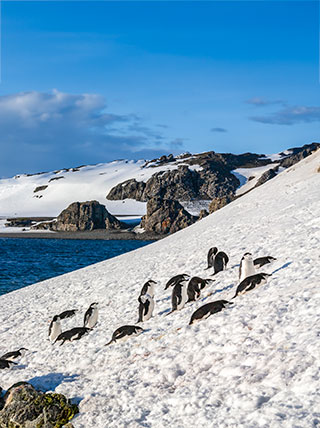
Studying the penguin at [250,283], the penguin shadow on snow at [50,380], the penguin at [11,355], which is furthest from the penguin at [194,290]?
the penguin at [11,355]

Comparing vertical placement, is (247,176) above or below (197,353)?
above

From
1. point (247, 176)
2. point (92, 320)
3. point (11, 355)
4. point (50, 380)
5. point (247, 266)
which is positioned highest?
point (247, 176)

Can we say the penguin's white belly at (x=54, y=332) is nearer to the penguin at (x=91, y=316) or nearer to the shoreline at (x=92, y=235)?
the penguin at (x=91, y=316)

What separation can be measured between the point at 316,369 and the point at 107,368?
5491 millimetres

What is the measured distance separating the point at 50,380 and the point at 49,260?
4766 cm

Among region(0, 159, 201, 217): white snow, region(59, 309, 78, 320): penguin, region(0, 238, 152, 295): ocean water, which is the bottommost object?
region(0, 238, 152, 295): ocean water

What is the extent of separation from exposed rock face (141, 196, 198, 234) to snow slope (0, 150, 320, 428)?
7691 cm

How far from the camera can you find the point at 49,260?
58.0 metres

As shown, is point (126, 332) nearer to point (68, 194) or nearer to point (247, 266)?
point (247, 266)

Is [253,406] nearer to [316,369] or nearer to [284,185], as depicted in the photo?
[316,369]

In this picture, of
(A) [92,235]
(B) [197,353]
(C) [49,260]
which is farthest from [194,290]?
(A) [92,235]

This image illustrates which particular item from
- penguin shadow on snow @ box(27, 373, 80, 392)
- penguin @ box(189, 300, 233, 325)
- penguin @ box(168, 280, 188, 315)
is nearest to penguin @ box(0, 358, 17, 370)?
penguin shadow on snow @ box(27, 373, 80, 392)

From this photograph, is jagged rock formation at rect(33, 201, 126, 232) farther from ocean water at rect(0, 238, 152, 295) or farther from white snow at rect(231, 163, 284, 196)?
white snow at rect(231, 163, 284, 196)

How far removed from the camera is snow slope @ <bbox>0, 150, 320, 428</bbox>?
8336mm
